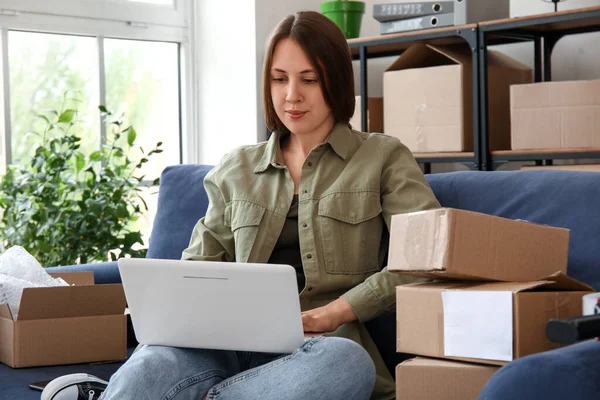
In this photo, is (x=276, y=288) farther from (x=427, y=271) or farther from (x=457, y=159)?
(x=457, y=159)

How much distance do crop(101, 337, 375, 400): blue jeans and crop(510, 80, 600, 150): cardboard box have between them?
1349mm

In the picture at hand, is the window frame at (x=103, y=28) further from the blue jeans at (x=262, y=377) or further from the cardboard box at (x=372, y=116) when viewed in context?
the blue jeans at (x=262, y=377)

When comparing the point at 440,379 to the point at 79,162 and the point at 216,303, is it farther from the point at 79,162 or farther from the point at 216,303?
the point at 79,162

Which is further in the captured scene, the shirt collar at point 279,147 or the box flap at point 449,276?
the shirt collar at point 279,147

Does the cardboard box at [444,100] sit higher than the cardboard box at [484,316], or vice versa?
the cardboard box at [444,100]

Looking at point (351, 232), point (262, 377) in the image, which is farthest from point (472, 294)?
point (351, 232)

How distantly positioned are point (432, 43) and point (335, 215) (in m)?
1.50

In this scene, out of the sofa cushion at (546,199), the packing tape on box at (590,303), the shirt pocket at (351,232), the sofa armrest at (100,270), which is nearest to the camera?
the packing tape on box at (590,303)

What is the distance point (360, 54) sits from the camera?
130 inches

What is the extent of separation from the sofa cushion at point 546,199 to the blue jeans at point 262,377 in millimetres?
490

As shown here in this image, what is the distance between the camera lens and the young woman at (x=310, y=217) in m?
1.57

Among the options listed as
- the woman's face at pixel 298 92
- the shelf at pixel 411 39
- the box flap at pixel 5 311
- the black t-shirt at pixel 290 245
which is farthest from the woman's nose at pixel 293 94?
the shelf at pixel 411 39

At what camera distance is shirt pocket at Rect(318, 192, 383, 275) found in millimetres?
1859

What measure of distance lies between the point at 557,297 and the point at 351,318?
0.47m
